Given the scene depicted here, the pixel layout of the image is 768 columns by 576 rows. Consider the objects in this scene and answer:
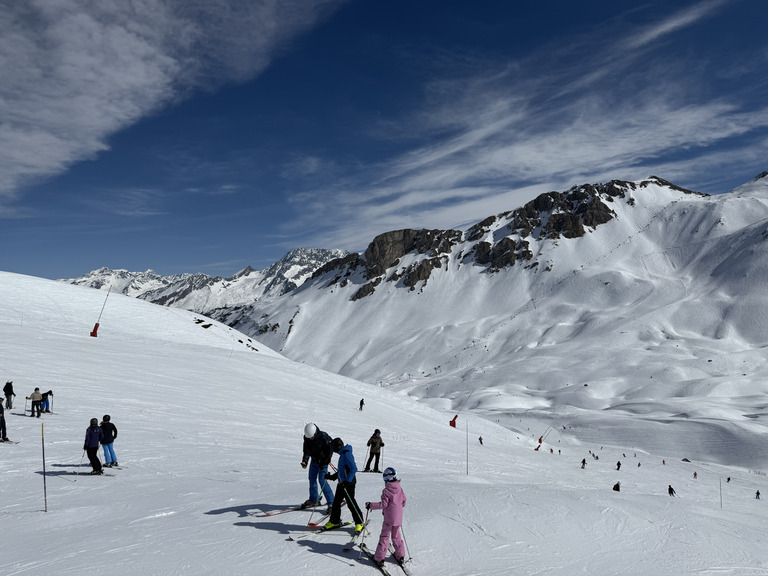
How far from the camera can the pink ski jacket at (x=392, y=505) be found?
27.2ft

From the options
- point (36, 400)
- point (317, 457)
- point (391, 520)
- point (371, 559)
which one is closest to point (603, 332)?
point (36, 400)

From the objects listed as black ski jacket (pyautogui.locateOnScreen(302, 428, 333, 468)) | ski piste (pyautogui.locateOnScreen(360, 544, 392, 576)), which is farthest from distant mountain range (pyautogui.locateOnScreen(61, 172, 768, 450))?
ski piste (pyautogui.locateOnScreen(360, 544, 392, 576))

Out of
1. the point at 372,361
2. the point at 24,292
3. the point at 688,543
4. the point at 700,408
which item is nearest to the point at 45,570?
the point at 688,543

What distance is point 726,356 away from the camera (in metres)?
102

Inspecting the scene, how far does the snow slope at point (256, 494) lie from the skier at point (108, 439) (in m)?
0.69

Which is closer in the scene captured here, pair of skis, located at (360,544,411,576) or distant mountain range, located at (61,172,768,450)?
pair of skis, located at (360,544,411,576)

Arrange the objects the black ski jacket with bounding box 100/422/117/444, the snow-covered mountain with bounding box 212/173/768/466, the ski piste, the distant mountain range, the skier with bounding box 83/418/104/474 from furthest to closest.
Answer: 1. the distant mountain range
2. the snow-covered mountain with bounding box 212/173/768/466
3. the black ski jacket with bounding box 100/422/117/444
4. the skier with bounding box 83/418/104/474
5. the ski piste

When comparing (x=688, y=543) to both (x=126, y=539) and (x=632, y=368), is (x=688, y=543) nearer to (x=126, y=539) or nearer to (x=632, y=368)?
(x=126, y=539)

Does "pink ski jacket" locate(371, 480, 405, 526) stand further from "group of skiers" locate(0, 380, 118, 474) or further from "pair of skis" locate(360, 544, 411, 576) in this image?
"group of skiers" locate(0, 380, 118, 474)

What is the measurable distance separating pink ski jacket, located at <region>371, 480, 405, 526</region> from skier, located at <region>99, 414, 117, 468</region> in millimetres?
9786

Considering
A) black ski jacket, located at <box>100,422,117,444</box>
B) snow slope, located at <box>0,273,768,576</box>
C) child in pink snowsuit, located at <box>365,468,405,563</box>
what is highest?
black ski jacket, located at <box>100,422,117,444</box>

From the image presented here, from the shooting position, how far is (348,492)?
379 inches

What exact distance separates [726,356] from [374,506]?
389 ft

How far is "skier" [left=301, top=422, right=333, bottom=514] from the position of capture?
10.3m
